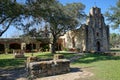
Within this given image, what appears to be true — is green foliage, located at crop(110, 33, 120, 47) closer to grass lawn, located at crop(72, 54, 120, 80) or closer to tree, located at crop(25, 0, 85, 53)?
tree, located at crop(25, 0, 85, 53)

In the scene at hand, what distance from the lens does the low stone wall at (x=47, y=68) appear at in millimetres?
11773

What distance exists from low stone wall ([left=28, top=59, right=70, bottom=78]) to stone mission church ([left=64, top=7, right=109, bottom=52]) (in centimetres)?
3198

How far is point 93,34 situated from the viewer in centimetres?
4556

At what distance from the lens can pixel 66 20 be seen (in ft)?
114

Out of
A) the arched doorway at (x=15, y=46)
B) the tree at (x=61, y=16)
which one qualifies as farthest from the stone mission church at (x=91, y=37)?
the tree at (x=61, y=16)

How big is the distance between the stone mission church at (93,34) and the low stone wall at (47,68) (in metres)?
32.0

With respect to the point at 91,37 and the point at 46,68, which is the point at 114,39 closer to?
the point at 91,37

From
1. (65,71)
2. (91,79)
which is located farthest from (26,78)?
(91,79)

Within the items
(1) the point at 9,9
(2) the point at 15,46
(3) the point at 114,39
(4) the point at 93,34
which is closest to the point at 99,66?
(1) the point at 9,9

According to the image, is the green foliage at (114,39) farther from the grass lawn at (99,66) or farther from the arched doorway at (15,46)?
the grass lawn at (99,66)

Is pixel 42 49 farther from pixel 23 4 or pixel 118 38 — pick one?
pixel 118 38

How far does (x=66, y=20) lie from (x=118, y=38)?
292 feet

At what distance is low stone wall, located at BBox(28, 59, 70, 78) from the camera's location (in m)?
11.8

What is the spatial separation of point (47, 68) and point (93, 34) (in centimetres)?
3453
